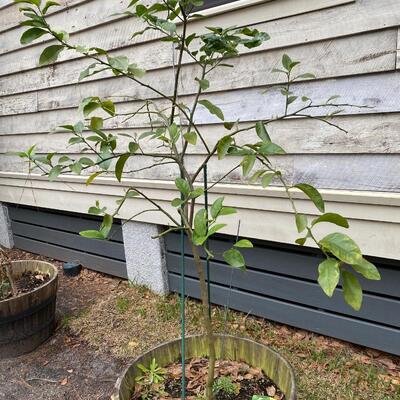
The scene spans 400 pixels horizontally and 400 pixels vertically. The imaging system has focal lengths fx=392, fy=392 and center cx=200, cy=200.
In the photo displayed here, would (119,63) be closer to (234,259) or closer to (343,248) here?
(234,259)

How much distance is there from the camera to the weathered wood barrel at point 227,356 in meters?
1.44

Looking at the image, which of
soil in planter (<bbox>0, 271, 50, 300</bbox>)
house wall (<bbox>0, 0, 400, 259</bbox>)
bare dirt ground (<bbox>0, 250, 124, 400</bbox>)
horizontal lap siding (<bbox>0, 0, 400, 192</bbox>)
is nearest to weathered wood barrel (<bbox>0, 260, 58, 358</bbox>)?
bare dirt ground (<bbox>0, 250, 124, 400</bbox>)

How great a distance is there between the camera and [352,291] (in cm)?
74

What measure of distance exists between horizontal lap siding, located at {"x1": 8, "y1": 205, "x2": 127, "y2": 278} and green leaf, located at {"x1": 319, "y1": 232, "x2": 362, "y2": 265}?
7.78 ft

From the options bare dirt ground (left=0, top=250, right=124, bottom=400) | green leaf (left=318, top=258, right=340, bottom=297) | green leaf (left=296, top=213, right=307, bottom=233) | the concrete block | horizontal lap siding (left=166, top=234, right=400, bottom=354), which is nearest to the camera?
green leaf (left=318, top=258, right=340, bottom=297)

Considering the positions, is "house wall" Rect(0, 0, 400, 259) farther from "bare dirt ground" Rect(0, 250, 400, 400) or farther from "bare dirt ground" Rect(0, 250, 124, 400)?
"bare dirt ground" Rect(0, 250, 124, 400)

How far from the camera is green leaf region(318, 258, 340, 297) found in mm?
724

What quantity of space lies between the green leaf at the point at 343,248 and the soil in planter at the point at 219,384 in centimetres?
93

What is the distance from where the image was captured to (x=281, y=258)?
2338 mm

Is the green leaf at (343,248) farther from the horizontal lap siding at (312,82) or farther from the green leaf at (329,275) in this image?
the horizontal lap siding at (312,82)

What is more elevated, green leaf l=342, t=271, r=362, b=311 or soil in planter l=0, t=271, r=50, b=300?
green leaf l=342, t=271, r=362, b=311

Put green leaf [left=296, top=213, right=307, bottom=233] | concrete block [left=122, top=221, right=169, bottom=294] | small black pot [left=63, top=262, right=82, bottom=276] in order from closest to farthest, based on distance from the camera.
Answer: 1. green leaf [left=296, top=213, right=307, bottom=233]
2. concrete block [left=122, top=221, right=169, bottom=294]
3. small black pot [left=63, top=262, right=82, bottom=276]

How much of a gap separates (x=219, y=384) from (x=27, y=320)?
1458mm

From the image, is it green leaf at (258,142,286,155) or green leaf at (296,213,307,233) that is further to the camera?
green leaf at (258,142,286,155)
